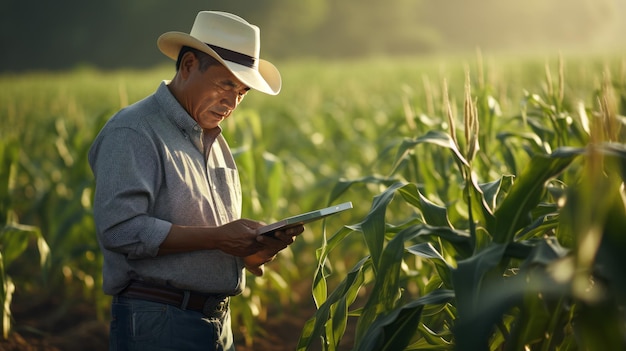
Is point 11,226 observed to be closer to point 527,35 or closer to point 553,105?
point 553,105

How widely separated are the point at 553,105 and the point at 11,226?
2.69 meters

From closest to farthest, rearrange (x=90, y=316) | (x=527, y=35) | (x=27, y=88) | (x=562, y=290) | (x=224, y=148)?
1. (x=562, y=290)
2. (x=224, y=148)
3. (x=90, y=316)
4. (x=27, y=88)
5. (x=527, y=35)

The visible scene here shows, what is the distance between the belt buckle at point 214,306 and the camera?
8.36 feet

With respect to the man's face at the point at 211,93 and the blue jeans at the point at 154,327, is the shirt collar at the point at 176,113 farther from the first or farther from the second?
the blue jeans at the point at 154,327

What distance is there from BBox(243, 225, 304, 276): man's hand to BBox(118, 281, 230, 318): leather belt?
210 millimetres

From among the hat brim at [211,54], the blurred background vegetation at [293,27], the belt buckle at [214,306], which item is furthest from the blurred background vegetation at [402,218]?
the blurred background vegetation at [293,27]

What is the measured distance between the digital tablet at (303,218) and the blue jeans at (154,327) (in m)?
0.36

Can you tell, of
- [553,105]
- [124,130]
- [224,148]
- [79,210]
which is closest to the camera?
[124,130]

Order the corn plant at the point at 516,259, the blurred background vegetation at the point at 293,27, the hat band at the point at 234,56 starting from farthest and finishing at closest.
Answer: the blurred background vegetation at the point at 293,27 < the hat band at the point at 234,56 < the corn plant at the point at 516,259

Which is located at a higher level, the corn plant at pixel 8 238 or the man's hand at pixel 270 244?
the man's hand at pixel 270 244

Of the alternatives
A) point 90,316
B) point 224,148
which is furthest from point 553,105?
point 90,316

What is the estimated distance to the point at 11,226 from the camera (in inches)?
162

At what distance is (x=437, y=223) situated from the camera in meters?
2.64

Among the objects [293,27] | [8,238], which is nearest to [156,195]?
[8,238]
